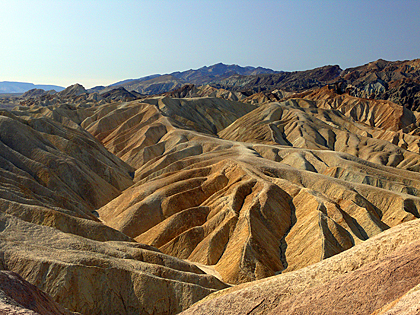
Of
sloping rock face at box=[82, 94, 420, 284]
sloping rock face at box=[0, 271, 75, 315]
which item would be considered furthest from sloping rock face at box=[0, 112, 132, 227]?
sloping rock face at box=[0, 271, 75, 315]

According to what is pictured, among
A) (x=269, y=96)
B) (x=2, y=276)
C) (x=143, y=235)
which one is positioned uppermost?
(x=269, y=96)

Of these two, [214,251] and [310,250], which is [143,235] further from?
[310,250]

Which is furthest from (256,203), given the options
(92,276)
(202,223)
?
(92,276)

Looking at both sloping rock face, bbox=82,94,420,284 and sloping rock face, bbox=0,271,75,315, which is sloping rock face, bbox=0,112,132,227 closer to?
sloping rock face, bbox=82,94,420,284

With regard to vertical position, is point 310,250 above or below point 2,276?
below

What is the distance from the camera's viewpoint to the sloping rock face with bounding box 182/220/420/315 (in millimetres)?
14930

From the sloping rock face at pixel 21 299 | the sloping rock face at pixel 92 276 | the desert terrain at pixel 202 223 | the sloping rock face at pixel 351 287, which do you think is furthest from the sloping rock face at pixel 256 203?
the sloping rock face at pixel 21 299

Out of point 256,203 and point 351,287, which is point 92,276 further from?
point 256,203

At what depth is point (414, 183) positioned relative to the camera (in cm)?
6016

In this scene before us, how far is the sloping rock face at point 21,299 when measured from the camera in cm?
1544

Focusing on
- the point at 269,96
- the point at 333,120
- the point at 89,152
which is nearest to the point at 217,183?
the point at 89,152

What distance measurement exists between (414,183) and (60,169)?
60.0 metres

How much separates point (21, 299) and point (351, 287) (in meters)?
15.7

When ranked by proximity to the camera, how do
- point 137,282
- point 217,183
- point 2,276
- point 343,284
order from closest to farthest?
1. point 343,284
2. point 2,276
3. point 137,282
4. point 217,183
